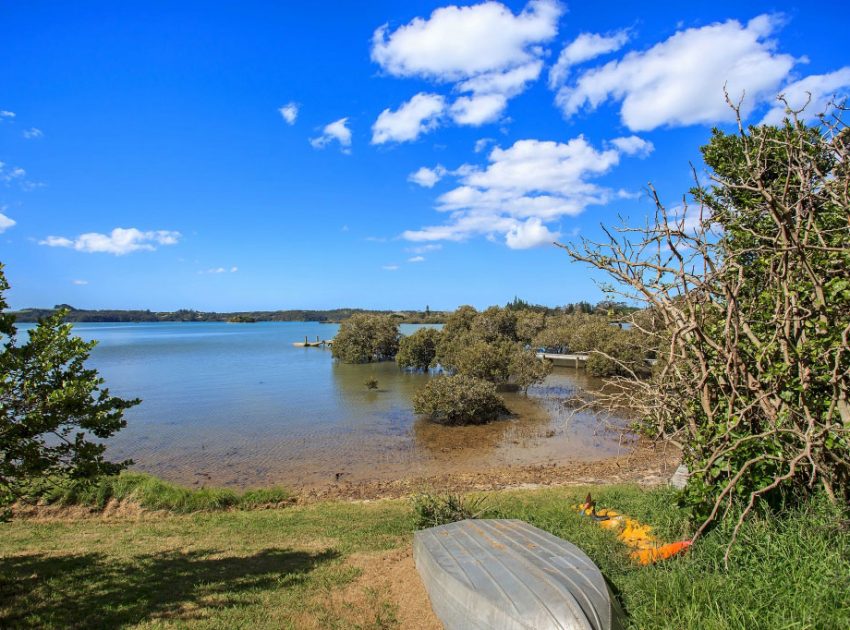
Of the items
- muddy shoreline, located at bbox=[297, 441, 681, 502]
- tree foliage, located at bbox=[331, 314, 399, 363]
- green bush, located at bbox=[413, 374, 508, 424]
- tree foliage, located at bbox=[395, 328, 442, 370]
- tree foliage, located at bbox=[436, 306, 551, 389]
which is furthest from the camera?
tree foliage, located at bbox=[331, 314, 399, 363]

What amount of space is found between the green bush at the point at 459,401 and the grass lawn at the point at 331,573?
1336cm

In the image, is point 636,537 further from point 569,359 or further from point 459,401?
point 569,359

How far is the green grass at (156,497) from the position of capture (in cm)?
1237

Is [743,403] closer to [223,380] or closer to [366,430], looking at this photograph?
[366,430]

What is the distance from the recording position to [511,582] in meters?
4.57

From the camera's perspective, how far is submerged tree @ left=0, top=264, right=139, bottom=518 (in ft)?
17.1

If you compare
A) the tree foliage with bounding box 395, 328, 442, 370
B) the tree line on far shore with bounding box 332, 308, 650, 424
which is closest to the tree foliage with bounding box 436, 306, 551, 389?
the tree line on far shore with bounding box 332, 308, 650, 424

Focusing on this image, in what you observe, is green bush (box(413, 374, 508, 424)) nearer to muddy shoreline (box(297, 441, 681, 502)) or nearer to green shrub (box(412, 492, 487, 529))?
muddy shoreline (box(297, 441, 681, 502))

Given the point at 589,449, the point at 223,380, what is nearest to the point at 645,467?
the point at 589,449

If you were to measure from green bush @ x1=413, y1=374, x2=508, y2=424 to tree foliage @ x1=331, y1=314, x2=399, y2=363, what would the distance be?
29.1 meters

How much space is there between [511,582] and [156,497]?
1135cm

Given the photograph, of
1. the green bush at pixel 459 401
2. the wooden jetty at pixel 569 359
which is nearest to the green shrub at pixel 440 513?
the green bush at pixel 459 401

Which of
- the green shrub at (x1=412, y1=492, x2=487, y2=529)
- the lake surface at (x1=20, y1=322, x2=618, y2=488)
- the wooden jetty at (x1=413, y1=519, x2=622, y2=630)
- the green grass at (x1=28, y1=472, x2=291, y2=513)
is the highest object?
the wooden jetty at (x1=413, y1=519, x2=622, y2=630)

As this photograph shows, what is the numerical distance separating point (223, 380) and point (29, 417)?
38.0 meters
